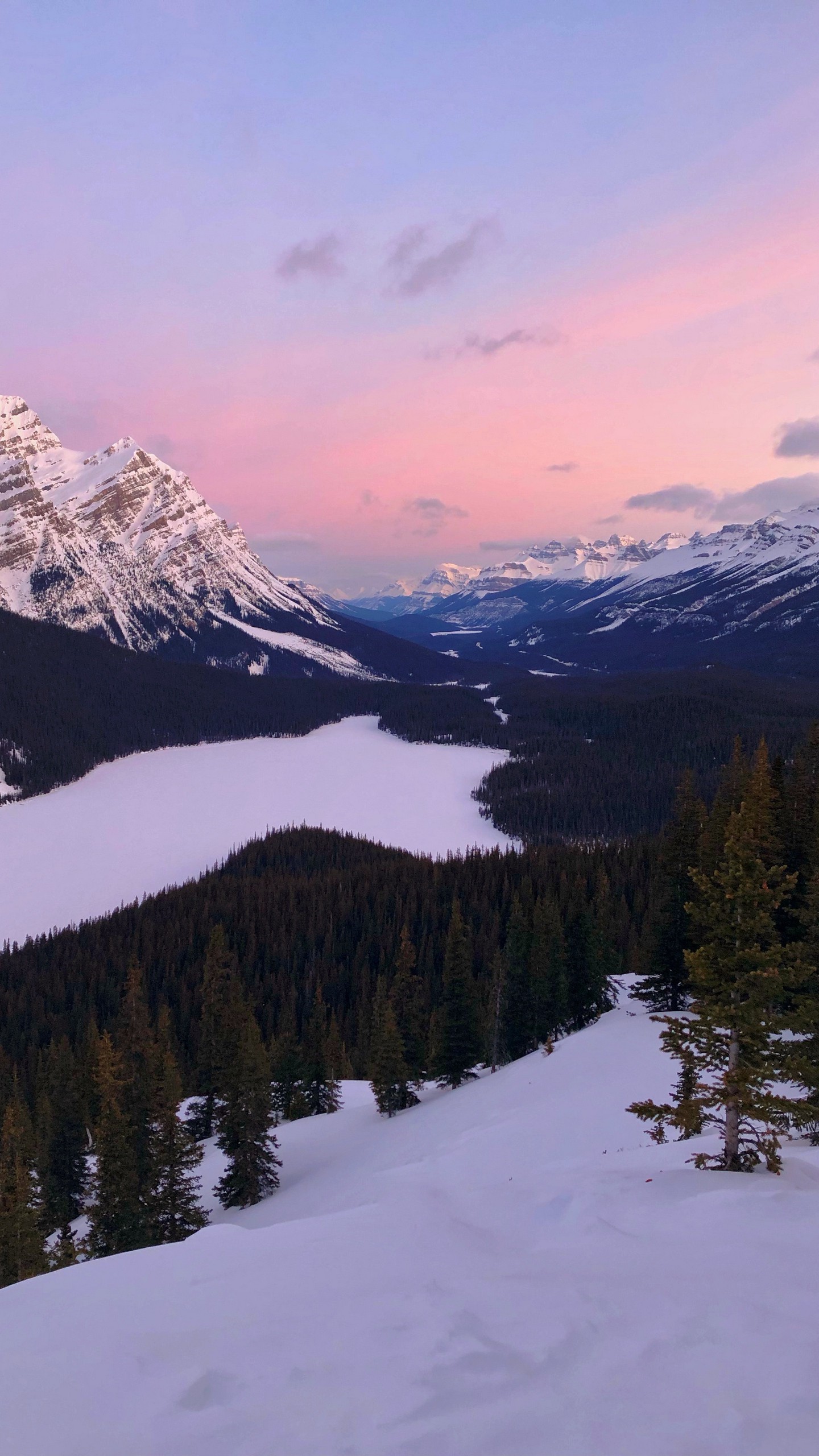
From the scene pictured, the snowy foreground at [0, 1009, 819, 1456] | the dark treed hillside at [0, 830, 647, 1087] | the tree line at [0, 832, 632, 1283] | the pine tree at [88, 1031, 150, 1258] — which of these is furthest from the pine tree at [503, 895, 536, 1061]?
the snowy foreground at [0, 1009, 819, 1456]

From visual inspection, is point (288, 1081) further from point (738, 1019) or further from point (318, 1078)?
point (738, 1019)

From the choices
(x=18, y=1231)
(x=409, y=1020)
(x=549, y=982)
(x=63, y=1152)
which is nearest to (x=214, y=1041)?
(x=63, y=1152)

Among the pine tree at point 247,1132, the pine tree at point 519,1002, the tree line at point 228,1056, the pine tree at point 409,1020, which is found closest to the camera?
the tree line at point 228,1056

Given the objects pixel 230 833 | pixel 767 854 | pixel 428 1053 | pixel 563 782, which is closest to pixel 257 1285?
pixel 767 854

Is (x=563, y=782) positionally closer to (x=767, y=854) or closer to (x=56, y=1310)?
(x=767, y=854)

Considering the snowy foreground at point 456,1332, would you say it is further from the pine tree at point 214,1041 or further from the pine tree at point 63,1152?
the pine tree at point 63,1152

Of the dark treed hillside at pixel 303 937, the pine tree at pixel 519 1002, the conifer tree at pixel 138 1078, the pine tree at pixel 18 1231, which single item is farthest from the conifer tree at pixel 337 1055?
the pine tree at pixel 18 1231

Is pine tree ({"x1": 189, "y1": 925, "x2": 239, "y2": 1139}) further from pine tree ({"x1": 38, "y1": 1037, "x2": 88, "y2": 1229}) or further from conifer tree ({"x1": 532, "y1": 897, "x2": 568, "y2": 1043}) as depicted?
conifer tree ({"x1": 532, "y1": 897, "x2": 568, "y2": 1043})
